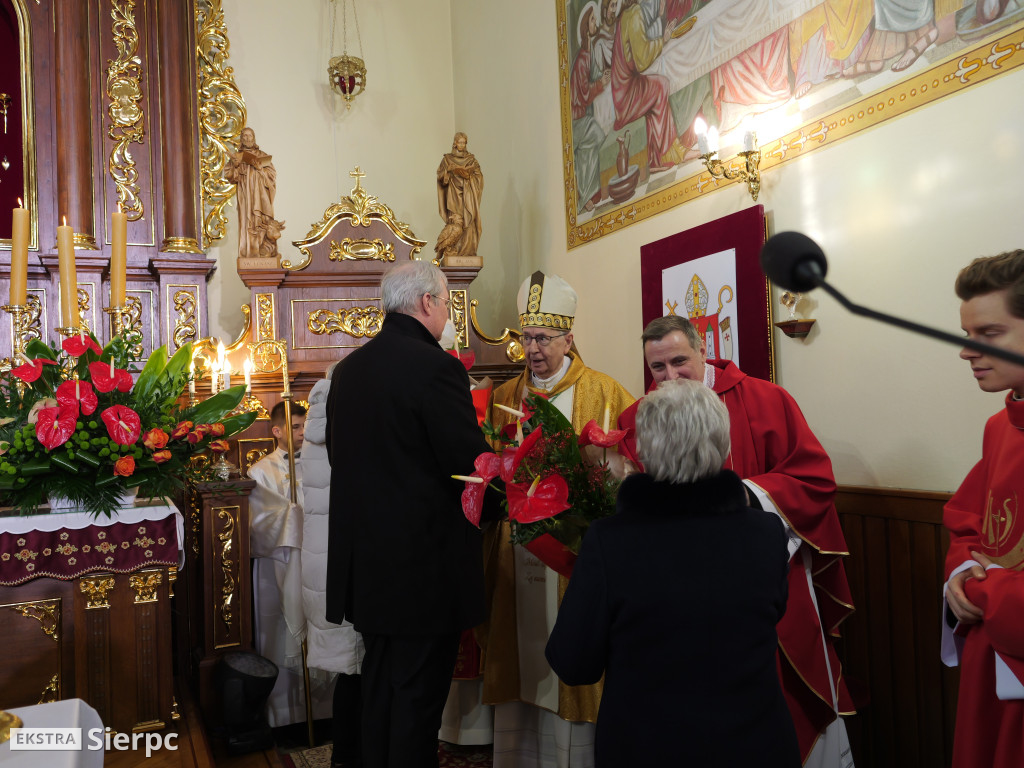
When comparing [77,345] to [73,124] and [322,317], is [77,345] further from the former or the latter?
[73,124]

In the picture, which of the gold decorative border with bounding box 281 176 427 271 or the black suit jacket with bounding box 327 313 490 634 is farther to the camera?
the gold decorative border with bounding box 281 176 427 271

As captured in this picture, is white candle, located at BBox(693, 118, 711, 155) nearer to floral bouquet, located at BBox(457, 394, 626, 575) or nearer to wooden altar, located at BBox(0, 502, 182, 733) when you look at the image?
floral bouquet, located at BBox(457, 394, 626, 575)

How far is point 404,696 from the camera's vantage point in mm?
2758

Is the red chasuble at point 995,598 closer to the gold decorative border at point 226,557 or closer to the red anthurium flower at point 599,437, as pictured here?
the red anthurium flower at point 599,437

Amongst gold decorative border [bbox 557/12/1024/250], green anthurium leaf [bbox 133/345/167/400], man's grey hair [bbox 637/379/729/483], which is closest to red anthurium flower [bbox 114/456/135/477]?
green anthurium leaf [bbox 133/345/167/400]

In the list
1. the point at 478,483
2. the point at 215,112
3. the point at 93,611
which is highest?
the point at 215,112

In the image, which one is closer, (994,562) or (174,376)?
(994,562)

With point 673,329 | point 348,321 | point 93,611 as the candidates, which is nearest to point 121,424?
point 93,611

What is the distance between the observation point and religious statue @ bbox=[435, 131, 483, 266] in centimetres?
604

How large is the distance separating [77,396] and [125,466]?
0.30 metres

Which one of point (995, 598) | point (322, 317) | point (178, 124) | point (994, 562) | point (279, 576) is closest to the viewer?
point (995, 598)

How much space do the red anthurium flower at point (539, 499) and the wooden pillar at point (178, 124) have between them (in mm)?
4848

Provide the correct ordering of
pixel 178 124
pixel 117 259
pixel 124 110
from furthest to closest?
pixel 178 124 → pixel 124 110 → pixel 117 259

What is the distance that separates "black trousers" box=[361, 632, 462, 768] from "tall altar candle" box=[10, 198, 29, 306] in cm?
191
